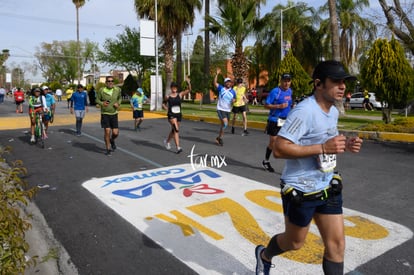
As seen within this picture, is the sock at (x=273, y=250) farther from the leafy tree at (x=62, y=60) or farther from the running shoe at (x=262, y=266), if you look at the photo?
the leafy tree at (x=62, y=60)

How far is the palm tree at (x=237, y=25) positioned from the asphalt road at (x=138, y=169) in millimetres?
8365

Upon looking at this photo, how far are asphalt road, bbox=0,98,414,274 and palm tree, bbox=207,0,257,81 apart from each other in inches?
329

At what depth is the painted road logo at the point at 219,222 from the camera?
340cm

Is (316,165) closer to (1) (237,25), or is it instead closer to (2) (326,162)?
(2) (326,162)

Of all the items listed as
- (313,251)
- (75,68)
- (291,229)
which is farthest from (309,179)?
(75,68)

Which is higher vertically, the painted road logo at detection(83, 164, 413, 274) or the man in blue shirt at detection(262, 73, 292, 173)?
the man in blue shirt at detection(262, 73, 292, 173)

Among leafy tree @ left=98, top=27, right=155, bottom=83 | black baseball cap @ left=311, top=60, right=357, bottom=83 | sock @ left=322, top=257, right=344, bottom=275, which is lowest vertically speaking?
sock @ left=322, top=257, right=344, bottom=275

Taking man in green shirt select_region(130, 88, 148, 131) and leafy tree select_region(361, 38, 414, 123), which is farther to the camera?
man in green shirt select_region(130, 88, 148, 131)

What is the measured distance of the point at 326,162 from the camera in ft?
8.19

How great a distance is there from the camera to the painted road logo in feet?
11.2

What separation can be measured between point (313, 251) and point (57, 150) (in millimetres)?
7822

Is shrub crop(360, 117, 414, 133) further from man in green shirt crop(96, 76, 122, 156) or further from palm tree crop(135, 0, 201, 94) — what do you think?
palm tree crop(135, 0, 201, 94)

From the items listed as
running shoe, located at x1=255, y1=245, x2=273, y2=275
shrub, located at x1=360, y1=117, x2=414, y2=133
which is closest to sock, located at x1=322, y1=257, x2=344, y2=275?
running shoe, located at x1=255, y1=245, x2=273, y2=275

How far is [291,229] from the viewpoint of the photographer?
2.59 m
